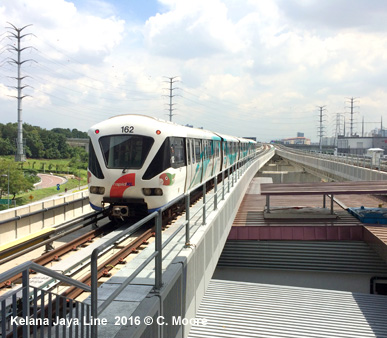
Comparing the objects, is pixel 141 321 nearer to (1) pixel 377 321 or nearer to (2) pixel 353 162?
(1) pixel 377 321

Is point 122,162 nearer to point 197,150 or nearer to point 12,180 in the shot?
point 197,150

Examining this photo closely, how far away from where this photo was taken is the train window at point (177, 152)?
39.2 ft

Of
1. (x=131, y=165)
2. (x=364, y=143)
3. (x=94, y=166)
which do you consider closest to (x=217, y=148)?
(x=131, y=165)

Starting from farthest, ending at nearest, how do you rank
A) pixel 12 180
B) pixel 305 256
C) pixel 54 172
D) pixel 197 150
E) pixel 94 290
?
pixel 54 172
pixel 12 180
pixel 305 256
pixel 197 150
pixel 94 290

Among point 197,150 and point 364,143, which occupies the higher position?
point 364,143

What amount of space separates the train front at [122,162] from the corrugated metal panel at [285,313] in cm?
370

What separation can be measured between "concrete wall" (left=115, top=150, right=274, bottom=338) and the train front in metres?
2.43

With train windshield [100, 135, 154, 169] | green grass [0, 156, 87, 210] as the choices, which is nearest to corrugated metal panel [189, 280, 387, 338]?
train windshield [100, 135, 154, 169]

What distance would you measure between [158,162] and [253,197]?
15811 millimetres

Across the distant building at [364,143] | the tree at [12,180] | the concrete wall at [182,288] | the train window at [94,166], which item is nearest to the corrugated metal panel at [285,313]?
the concrete wall at [182,288]

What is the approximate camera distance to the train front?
11180 millimetres

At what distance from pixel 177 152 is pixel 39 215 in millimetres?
5022

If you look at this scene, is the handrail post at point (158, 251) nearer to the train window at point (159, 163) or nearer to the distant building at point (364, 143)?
the train window at point (159, 163)

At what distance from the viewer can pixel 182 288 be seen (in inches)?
240
